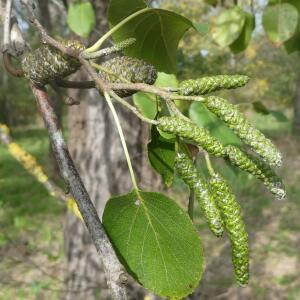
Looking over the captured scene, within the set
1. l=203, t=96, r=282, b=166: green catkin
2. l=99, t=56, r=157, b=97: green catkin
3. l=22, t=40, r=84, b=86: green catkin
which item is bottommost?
l=203, t=96, r=282, b=166: green catkin

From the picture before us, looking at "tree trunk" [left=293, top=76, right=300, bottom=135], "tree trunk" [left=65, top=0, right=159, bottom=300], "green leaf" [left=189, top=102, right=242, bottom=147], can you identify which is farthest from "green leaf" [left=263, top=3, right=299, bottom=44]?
"tree trunk" [left=293, top=76, right=300, bottom=135]

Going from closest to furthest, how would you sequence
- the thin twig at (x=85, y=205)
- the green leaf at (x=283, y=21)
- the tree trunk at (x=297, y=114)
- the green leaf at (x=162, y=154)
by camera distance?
the thin twig at (x=85, y=205) < the green leaf at (x=162, y=154) < the green leaf at (x=283, y=21) < the tree trunk at (x=297, y=114)

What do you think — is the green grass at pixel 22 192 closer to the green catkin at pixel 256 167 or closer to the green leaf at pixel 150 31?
the green leaf at pixel 150 31

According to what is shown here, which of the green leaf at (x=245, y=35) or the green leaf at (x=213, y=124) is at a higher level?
the green leaf at (x=245, y=35)

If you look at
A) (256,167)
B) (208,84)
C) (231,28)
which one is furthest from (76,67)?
(231,28)

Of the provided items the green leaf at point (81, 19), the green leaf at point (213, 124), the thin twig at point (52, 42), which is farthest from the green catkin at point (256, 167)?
the green leaf at point (81, 19)

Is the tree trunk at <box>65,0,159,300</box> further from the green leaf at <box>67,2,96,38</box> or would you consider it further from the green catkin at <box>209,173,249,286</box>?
the green catkin at <box>209,173,249,286</box>
